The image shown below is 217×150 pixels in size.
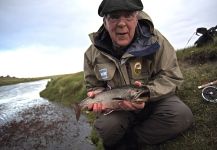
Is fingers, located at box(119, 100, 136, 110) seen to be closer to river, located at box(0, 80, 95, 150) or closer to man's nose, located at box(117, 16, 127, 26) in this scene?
man's nose, located at box(117, 16, 127, 26)

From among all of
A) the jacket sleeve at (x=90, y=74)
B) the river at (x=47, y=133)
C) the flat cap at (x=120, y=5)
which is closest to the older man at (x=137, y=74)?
the flat cap at (x=120, y=5)

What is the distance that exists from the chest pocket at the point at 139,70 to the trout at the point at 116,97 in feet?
1.87

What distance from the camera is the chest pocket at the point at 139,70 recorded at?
18.2ft

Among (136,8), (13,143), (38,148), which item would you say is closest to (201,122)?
(136,8)

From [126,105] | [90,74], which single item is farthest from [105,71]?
[126,105]

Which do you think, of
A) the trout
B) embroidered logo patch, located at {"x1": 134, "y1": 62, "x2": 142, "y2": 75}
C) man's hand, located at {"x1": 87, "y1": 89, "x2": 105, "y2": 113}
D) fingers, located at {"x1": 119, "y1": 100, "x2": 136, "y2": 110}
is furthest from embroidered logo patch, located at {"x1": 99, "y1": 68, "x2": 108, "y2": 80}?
fingers, located at {"x1": 119, "y1": 100, "x2": 136, "y2": 110}

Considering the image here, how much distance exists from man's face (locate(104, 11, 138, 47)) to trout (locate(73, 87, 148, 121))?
94 cm

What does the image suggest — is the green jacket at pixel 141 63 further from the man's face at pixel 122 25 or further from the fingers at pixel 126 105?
the fingers at pixel 126 105

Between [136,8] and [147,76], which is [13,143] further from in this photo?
[136,8]

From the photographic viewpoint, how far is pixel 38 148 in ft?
31.5

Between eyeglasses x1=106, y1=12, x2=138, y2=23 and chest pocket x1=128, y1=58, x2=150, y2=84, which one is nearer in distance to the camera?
eyeglasses x1=106, y1=12, x2=138, y2=23

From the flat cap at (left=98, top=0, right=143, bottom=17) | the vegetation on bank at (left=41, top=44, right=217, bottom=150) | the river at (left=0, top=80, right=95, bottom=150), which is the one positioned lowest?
the river at (left=0, top=80, right=95, bottom=150)

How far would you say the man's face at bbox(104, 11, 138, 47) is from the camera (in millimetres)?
5270

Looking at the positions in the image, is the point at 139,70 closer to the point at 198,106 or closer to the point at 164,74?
the point at 164,74
